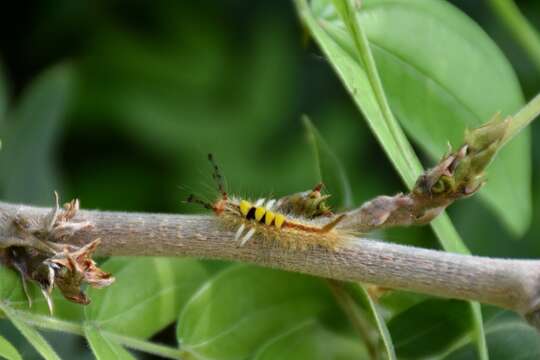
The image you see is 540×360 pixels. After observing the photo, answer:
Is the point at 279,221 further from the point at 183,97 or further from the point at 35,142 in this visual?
the point at 183,97

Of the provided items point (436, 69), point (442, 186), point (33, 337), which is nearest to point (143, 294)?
point (33, 337)

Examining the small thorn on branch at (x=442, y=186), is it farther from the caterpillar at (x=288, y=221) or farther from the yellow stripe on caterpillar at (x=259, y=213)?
the yellow stripe on caterpillar at (x=259, y=213)

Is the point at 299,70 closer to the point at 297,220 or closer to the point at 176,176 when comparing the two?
the point at 176,176

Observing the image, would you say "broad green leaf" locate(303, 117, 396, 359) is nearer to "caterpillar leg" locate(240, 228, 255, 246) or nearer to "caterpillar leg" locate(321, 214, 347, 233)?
"caterpillar leg" locate(321, 214, 347, 233)

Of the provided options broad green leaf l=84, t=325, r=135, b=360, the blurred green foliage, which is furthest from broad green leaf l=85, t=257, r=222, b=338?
the blurred green foliage

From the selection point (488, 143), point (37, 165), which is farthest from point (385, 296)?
point (37, 165)
